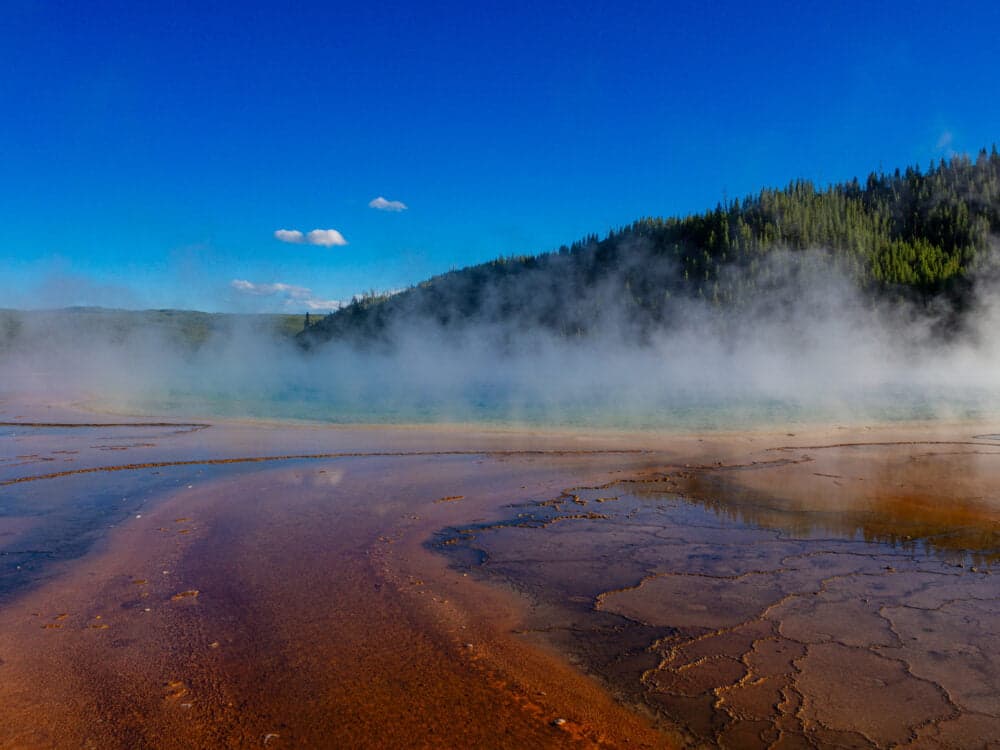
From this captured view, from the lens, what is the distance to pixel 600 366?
48.8 meters

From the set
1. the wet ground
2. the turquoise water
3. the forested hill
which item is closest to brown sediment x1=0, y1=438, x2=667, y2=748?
the wet ground

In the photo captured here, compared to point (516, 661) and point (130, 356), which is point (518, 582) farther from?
point (130, 356)

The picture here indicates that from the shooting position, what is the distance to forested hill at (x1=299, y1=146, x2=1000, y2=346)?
197ft

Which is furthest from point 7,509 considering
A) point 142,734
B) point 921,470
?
point 921,470

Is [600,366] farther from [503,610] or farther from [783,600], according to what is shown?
[503,610]

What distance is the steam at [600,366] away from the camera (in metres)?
19.3

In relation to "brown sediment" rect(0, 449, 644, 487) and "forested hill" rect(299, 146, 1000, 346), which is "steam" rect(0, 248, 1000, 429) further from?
"brown sediment" rect(0, 449, 644, 487)

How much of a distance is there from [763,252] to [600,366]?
26640 mm

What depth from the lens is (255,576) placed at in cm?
518

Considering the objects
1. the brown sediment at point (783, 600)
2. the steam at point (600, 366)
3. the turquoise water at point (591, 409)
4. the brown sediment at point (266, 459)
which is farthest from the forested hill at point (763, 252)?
the brown sediment at point (783, 600)

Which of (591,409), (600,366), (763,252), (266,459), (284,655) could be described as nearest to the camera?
(284,655)

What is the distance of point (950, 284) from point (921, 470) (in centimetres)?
5669

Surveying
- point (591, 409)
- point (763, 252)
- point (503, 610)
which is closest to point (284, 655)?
point (503, 610)

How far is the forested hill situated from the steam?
1413 millimetres
